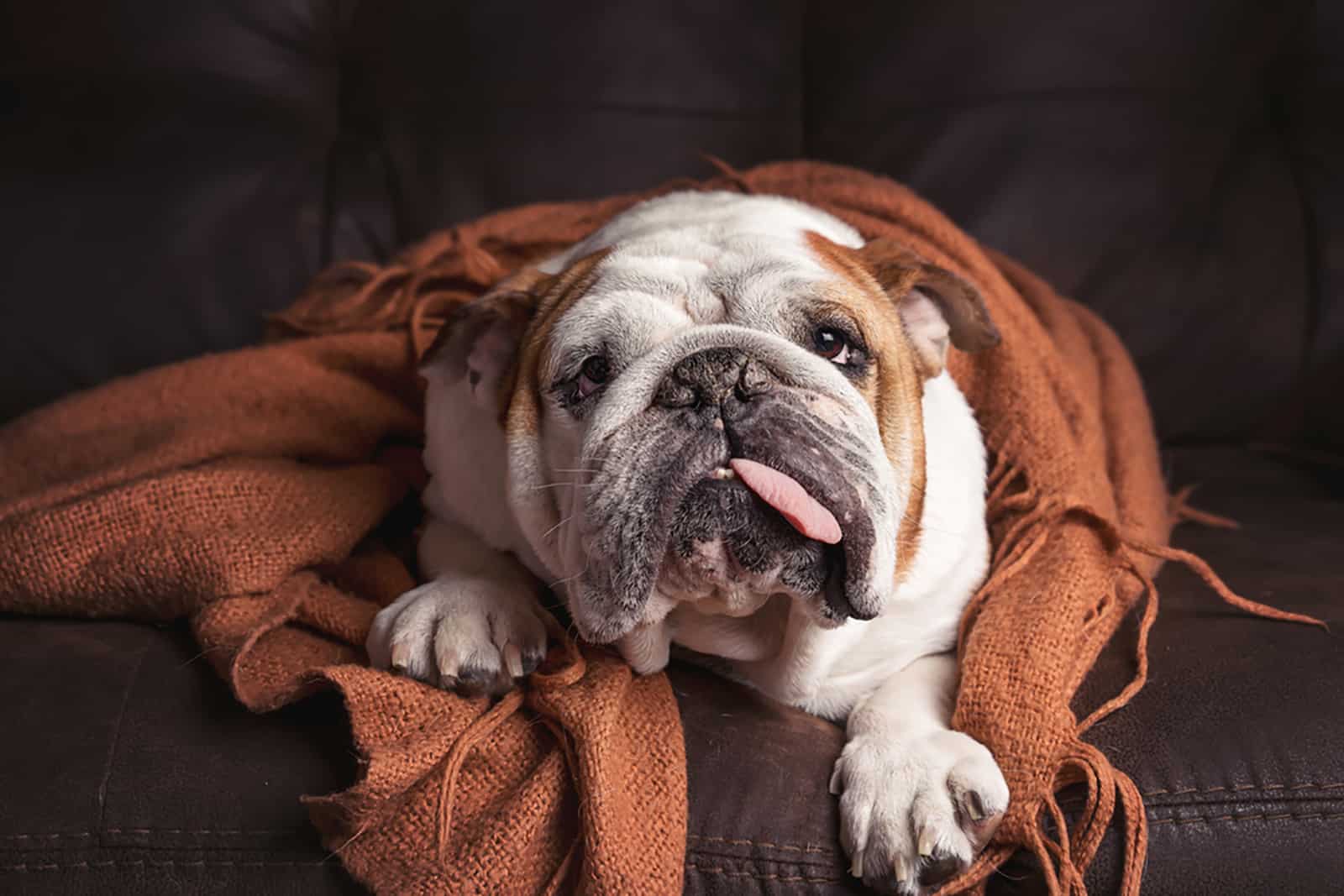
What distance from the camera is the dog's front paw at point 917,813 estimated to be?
1048 mm

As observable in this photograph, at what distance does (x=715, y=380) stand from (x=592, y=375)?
0.59 feet

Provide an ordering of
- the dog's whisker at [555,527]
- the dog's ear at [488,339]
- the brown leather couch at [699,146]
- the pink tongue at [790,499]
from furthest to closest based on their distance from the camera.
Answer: the brown leather couch at [699,146]
the dog's ear at [488,339]
the dog's whisker at [555,527]
the pink tongue at [790,499]

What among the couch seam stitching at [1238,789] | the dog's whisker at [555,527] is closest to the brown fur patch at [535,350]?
the dog's whisker at [555,527]

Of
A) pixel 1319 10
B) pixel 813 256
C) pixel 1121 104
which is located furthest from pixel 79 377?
pixel 1319 10

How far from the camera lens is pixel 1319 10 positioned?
2.05m

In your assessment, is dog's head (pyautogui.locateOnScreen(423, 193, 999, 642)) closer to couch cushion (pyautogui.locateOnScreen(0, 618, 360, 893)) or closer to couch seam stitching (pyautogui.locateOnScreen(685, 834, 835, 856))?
couch seam stitching (pyautogui.locateOnScreen(685, 834, 835, 856))

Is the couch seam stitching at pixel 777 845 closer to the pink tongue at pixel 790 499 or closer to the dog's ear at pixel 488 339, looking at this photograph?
the pink tongue at pixel 790 499

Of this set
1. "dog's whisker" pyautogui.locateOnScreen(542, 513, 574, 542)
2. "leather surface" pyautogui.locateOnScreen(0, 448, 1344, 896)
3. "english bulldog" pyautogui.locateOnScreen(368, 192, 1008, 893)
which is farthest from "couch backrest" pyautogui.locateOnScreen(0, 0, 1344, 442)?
"dog's whisker" pyautogui.locateOnScreen(542, 513, 574, 542)

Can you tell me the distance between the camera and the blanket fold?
1.07 meters

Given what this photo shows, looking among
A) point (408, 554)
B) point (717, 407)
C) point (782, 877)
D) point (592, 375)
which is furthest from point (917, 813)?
point (408, 554)

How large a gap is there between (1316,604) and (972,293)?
54 cm

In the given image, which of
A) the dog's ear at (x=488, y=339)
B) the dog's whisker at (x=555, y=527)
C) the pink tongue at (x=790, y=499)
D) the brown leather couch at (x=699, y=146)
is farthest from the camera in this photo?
the brown leather couch at (x=699, y=146)

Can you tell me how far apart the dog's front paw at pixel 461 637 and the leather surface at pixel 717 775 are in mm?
96

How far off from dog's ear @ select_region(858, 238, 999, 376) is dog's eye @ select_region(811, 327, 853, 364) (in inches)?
5.5
